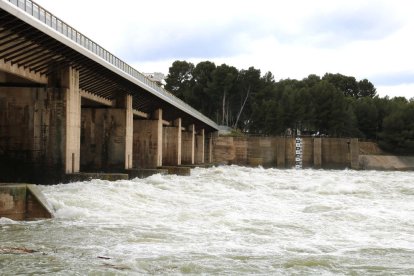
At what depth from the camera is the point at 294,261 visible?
12078mm

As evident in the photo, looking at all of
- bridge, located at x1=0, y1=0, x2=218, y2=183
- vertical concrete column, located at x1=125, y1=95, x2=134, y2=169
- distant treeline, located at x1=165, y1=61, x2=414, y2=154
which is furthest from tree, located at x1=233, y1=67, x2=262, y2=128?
vertical concrete column, located at x1=125, y1=95, x2=134, y2=169

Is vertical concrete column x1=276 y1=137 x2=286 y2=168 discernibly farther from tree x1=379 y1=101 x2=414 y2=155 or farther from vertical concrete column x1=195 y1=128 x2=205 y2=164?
tree x1=379 y1=101 x2=414 y2=155

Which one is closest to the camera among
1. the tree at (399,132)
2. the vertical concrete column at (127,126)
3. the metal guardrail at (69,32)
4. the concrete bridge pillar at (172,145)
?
the metal guardrail at (69,32)

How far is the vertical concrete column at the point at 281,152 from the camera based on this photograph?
316 feet

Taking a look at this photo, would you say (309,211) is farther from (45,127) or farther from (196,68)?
(196,68)

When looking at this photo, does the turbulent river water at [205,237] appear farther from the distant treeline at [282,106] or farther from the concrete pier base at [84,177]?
the distant treeline at [282,106]

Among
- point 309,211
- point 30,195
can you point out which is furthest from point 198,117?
point 30,195

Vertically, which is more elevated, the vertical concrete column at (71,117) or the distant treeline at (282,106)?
the distant treeline at (282,106)

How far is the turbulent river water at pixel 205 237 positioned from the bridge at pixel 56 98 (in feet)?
20.2

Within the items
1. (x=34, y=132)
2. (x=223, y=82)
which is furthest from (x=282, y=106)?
(x=34, y=132)

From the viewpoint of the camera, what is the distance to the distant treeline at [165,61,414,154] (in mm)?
104000

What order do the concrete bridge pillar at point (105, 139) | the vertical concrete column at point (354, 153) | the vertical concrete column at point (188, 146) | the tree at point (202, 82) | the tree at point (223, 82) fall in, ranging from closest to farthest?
the concrete bridge pillar at point (105, 139) → the vertical concrete column at point (188, 146) → the vertical concrete column at point (354, 153) → the tree at point (223, 82) → the tree at point (202, 82)

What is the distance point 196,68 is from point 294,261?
111667 millimetres

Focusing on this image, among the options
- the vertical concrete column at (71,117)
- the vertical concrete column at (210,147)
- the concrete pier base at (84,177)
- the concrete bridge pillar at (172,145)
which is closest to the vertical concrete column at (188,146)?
the concrete bridge pillar at (172,145)
